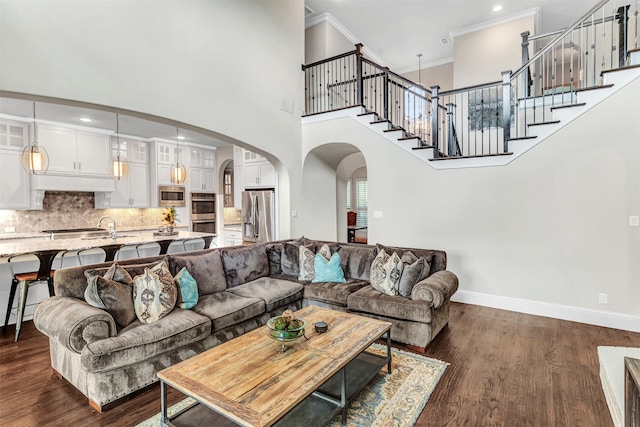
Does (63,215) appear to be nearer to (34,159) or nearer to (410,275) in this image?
(34,159)

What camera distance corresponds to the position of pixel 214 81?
4457 mm

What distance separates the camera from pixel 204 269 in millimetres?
3471

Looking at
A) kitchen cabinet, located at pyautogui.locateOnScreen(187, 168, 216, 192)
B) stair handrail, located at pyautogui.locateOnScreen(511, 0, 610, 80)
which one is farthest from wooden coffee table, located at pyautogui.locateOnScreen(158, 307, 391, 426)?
kitchen cabinet, located at pyautogui.locateOnScreen(187, 168, 216, 192)

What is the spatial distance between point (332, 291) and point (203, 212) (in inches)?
242

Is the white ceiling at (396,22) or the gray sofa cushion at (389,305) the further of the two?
the white ceiling at (396,22)

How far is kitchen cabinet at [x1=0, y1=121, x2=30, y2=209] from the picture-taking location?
560cm

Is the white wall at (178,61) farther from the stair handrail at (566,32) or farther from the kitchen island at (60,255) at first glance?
the stair handrail at (566,32)

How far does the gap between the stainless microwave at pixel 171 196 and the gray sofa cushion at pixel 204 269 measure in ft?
16.8

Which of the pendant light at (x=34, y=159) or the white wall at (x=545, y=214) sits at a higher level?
the pendant light at (x=34, y=159)

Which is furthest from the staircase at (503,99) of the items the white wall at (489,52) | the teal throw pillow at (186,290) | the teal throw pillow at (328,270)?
the teal throw pillow at (186,290)

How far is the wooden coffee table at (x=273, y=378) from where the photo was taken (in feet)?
5.15

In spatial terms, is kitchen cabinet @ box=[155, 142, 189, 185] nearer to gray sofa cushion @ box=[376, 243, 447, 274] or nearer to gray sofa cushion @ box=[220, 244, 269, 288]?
gray sofa cushion @ box=[220, 244, 269, 288]

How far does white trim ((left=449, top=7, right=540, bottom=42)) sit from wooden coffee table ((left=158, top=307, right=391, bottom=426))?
23.1 feet

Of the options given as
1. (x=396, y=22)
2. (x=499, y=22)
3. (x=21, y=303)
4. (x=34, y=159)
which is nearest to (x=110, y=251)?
(x=21, y=303)
